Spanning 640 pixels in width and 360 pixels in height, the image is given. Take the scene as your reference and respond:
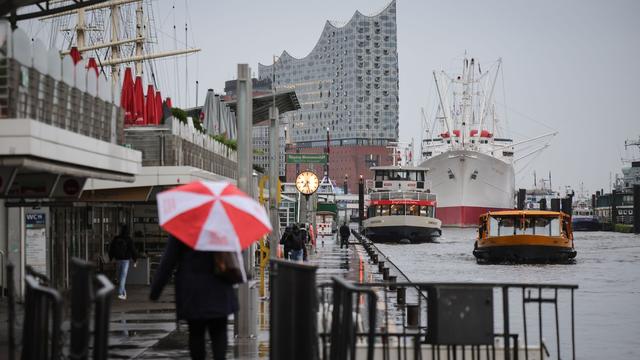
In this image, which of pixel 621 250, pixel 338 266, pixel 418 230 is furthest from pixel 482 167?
pixel 338 266

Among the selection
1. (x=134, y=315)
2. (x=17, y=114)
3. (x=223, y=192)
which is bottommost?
(x=134, y=315)

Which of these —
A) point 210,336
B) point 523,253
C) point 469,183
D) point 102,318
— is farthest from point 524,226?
point 469,183

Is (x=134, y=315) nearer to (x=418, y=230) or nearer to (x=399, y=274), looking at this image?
(x=399, y=274)

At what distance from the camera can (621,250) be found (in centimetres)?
7669

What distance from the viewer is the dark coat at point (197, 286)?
8773 mm

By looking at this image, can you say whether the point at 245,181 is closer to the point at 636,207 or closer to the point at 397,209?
the point at 397,209

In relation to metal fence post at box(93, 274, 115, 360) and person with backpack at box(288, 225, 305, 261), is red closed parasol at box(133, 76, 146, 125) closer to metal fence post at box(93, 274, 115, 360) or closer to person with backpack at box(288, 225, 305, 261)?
person with backpack at box(288, 225, 305, 261)

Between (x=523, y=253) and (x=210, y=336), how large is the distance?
48130 millimetres

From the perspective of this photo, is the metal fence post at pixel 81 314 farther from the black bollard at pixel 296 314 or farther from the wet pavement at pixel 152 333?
the wet pavement at pixel 152 333

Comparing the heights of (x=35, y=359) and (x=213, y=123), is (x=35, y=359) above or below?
below

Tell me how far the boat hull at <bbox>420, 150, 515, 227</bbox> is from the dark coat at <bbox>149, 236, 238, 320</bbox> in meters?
125

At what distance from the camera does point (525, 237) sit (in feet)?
184

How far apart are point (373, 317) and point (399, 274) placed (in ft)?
102

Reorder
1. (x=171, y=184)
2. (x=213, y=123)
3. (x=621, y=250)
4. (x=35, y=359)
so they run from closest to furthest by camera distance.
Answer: (x=35, y=359) → (x=171, y=184) → (x=213, y=123) → (x=621, y=250)
